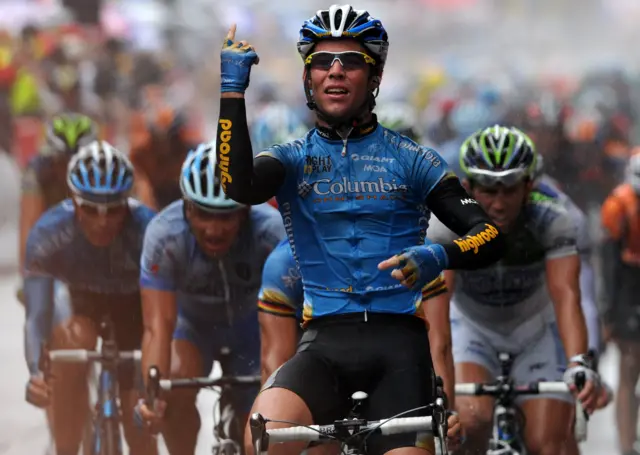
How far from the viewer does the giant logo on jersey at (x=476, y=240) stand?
523 centimetres

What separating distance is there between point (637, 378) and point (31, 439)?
4.08 m

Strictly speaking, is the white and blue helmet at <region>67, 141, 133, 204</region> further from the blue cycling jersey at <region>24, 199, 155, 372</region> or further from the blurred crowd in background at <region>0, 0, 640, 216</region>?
the blurred crowd in background at <region>0, 0, 640, 216</region>

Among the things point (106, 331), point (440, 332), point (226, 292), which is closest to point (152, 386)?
point (226, 292)

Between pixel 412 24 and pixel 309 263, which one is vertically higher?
pixel 412 24

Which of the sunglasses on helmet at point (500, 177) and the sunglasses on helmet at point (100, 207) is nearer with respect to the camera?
the sunglasses on helmet at point (500, 177)

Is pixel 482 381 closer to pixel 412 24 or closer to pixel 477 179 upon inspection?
pixel 477 179

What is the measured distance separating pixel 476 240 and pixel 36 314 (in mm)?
4038

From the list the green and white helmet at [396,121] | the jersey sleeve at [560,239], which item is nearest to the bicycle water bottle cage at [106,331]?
the jersey sleeve at [560,239]

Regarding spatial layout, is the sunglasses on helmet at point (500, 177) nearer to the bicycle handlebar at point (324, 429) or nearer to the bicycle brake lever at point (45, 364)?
the bicycle brake lever at point (45, 364)

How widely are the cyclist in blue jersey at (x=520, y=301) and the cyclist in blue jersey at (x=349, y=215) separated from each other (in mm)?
1471

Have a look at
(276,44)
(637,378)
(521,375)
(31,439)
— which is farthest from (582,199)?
(276,44)

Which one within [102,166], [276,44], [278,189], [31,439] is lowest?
[31,439]

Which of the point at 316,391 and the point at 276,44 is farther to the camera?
the point at 276,44

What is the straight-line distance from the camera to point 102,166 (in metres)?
9.15
